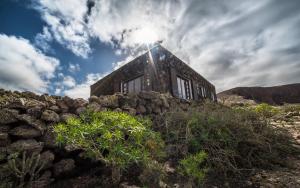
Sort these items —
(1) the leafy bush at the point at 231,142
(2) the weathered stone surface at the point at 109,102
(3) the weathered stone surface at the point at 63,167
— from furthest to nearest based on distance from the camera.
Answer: (2) the weathered stone surface at the point at 109,102, (1) the leafy bush at the point at 231,142, (3) the weathered stone surface at the point at 63,167

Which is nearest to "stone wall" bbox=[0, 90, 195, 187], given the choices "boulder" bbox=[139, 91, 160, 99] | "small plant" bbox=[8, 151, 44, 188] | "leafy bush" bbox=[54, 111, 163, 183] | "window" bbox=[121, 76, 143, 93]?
"small plant" bbox=[8, 151, 44, 188]

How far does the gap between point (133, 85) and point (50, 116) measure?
19.0 ft

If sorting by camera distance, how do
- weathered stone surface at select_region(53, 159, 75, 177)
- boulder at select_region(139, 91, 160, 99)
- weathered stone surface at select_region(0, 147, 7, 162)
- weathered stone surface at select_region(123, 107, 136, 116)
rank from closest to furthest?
weathered stone surface at select_region(0, 147, 7, 162) → weathered stone surface at select_region(53, 159, 75, 177) → weathered stone surface at select_region(123, 107, 136, 116) → boulder at select_region(139, 91, 160, 99)

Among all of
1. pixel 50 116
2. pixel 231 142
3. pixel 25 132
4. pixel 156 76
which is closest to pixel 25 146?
pixel 25 132

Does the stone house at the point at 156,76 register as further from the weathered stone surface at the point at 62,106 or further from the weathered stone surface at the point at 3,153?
the weathered stone surface at the point at 3,153

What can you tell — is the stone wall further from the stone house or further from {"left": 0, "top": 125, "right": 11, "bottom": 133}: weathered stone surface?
the stone house

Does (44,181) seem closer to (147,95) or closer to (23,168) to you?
(23,168)

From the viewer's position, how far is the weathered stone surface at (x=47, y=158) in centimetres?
202

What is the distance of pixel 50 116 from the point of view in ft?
7.38

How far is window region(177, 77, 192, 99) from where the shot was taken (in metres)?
7.79

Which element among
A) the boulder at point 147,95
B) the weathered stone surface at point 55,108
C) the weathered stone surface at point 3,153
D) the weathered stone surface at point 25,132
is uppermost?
the boulder at point 147,95

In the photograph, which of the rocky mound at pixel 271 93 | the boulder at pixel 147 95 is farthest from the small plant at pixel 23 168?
the rocky mound at pixel 271 93

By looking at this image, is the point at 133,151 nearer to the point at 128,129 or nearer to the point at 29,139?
the point at 128,129

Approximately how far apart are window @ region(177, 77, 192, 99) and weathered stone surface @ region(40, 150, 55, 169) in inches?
249
